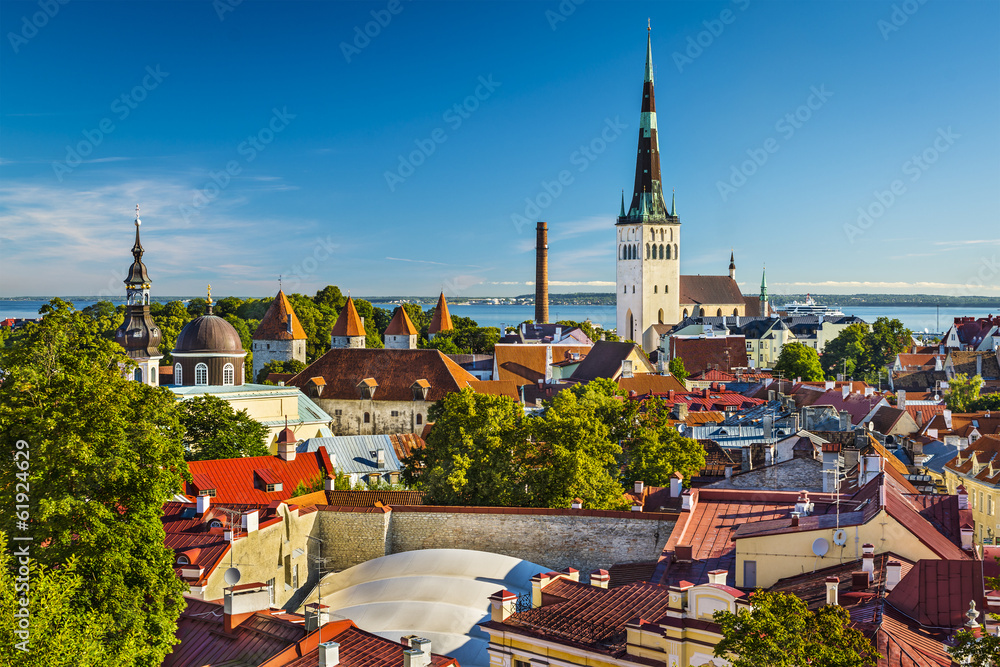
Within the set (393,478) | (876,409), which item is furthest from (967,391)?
(393,478)

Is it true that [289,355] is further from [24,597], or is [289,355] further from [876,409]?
[24,597]

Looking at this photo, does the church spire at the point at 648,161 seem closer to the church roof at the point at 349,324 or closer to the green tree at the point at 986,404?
the church roof at the point at 349,324

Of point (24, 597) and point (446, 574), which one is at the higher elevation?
point (24, 597)

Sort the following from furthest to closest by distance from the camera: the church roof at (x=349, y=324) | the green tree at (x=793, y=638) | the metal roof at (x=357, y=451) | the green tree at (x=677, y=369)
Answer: the green tree at (x=677, y=369)
the church roof at (x=349, y=324)
the metal roof at (x=357, y=451)
the green tree at (x=793, y=638)

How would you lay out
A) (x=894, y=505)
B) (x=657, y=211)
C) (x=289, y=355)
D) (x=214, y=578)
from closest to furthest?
(x=894, y=505), (x=214, y=578), (x=289, y=355), (x=657, y=211)

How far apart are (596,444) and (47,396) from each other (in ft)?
44.7

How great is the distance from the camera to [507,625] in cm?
1361

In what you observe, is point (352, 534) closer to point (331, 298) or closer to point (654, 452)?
point (654, 452)

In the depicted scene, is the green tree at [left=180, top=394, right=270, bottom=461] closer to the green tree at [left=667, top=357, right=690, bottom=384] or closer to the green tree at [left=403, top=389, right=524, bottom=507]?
the green tree at [left=403, top=389, right=524, bottom=507]

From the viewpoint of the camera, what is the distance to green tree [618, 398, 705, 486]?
26109 mm

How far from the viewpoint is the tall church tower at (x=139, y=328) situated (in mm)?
47531

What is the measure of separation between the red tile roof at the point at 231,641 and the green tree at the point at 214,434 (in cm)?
1751

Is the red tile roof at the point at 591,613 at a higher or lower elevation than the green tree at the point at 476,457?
lower

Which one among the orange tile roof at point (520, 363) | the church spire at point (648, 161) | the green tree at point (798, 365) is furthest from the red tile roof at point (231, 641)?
the church spire at point (648, 161)
